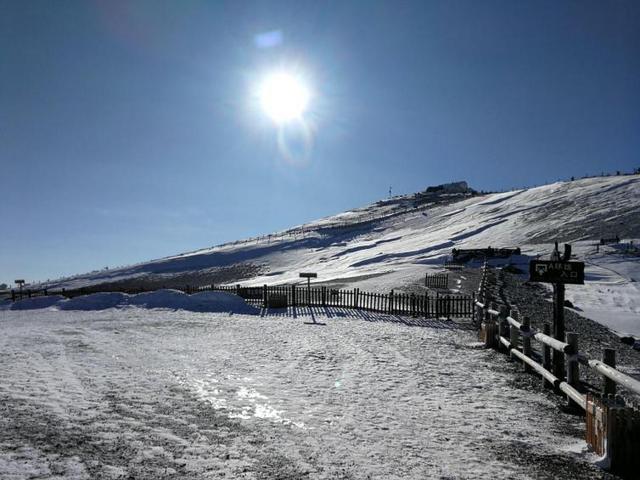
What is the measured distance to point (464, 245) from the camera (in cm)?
5372

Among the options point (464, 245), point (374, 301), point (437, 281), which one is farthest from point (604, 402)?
point (464, 245)

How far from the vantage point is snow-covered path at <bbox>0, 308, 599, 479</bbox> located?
5137 mm

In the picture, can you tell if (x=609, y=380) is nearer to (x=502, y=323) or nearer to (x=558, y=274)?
(x=558, y=274)

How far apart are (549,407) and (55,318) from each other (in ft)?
76.2

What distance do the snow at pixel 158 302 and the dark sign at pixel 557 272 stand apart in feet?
56.3

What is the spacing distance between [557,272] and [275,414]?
255 inches

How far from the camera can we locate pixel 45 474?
187 inches

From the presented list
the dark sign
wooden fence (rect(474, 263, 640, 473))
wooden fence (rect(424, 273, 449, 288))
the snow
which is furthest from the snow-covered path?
wooden fence (rect(424, 273, 449, 288))

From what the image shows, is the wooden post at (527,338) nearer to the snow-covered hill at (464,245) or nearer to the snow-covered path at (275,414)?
the snow-covered path at (275,414)

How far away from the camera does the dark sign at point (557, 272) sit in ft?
27.8

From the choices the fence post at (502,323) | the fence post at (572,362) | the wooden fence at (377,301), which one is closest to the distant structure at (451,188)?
the wooden fence at (377,301)

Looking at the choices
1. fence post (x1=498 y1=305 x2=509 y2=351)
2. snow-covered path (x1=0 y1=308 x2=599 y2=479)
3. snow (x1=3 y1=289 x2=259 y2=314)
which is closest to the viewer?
snow-covered path (x1=0 y1=308 x2=599 y2=479)

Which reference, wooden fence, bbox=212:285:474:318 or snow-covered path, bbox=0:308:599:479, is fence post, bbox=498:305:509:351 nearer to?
snow-covered path, bbox=0:308:599:479

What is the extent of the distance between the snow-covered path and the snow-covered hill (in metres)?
17.4
